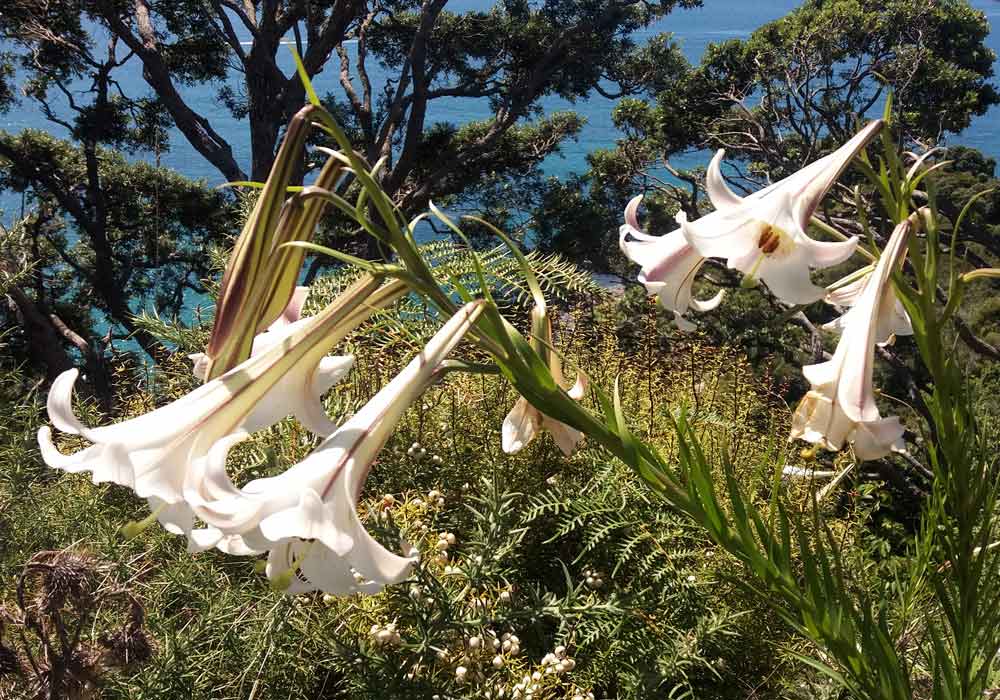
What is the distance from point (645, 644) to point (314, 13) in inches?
189

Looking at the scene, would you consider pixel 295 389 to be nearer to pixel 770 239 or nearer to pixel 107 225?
pixel 770 239

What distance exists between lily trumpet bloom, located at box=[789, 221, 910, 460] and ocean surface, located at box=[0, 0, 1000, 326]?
4430mm

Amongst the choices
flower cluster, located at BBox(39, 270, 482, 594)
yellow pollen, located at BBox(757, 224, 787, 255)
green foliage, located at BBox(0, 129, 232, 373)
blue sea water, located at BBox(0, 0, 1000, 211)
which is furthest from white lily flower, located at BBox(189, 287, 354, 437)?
blue sea water, located at BBox(0, 0, 1000, 211)

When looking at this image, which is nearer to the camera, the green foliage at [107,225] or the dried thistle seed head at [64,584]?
the dried thistle seed head at [64,584]

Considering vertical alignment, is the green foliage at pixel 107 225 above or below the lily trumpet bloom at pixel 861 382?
below

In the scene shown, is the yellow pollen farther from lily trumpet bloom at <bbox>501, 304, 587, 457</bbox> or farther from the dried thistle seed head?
the dried thistle seed head

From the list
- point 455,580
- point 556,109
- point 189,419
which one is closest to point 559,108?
point 556,109

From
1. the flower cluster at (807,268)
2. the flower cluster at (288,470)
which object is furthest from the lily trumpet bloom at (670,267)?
the flower cluster at (288,470)

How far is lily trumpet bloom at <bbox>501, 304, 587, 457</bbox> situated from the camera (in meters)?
0.48

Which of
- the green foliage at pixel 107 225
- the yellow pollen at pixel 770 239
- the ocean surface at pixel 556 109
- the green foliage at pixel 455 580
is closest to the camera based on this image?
the yellow pollen at pixel 770 239

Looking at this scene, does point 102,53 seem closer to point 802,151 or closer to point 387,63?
point 387,63

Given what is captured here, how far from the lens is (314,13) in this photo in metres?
4.89

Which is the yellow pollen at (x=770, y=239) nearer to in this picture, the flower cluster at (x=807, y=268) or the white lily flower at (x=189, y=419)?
the flower cluster at (x=807, y=268)

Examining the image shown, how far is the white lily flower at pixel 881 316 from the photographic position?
0.48m
